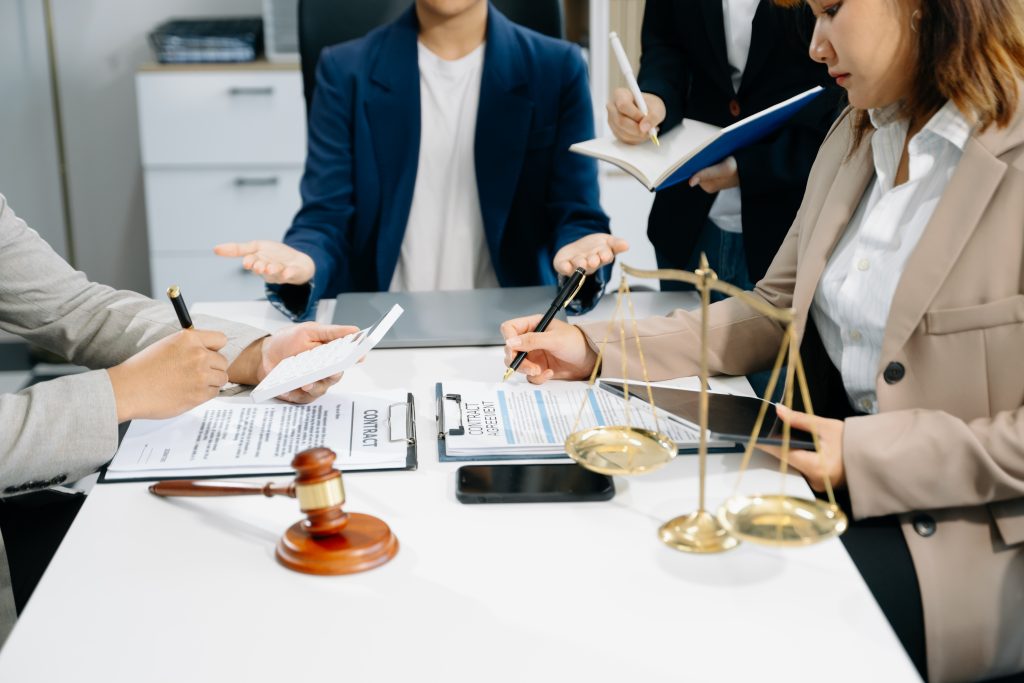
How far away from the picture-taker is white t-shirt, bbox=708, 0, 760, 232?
1.86 meters

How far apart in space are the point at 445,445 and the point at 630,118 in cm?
79

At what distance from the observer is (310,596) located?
2.81 feet

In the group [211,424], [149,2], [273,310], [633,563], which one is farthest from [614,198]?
[633,563]

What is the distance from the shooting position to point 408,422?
120cm

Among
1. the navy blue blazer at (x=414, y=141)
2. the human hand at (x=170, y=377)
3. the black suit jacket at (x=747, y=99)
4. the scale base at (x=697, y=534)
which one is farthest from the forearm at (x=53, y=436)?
the black suit jacket at (x=747, y=99)

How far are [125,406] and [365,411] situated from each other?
0.27 m

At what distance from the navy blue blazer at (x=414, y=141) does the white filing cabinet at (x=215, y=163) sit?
1383 mm

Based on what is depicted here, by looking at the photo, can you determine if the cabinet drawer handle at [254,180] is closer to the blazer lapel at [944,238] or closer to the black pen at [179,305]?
the black pen at [179,305]

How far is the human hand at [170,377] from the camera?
1.14 metres

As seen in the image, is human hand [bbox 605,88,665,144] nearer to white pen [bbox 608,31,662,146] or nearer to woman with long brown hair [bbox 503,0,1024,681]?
white pen [bbox 608,31,662,146]

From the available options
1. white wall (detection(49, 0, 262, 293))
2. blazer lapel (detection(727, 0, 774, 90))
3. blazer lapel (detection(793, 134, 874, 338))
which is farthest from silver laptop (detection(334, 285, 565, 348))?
white wall (detection(49, 0, 262, 293))

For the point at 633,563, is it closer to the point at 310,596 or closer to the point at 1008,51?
the point at 310,596

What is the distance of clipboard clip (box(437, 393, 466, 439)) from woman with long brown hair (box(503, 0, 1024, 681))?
1.16 ft

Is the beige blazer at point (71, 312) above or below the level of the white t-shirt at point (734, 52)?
below
